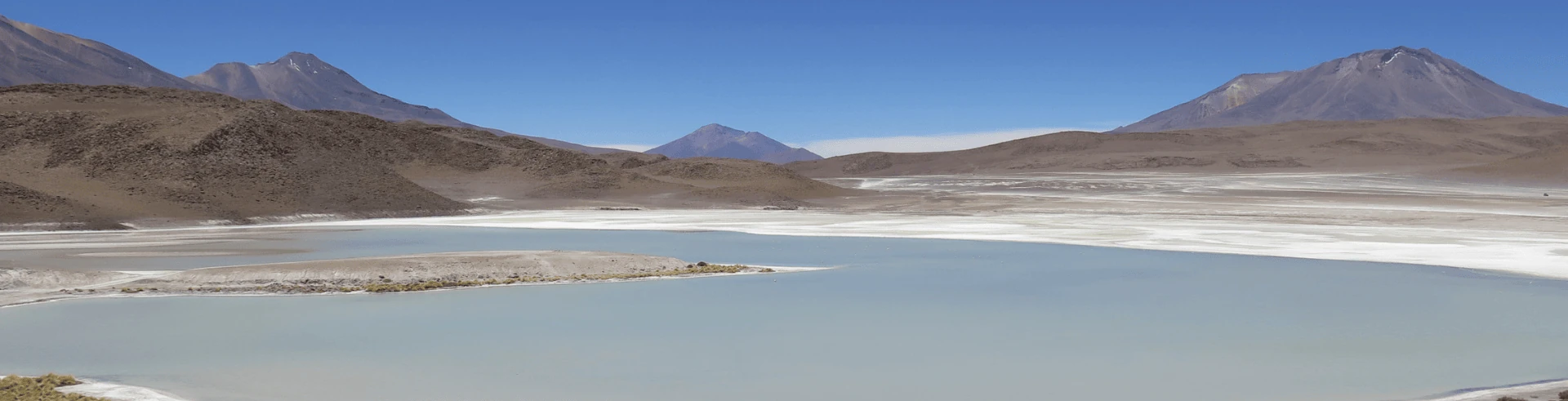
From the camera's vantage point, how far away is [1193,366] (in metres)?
12.8

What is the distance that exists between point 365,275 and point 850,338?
34.3ft

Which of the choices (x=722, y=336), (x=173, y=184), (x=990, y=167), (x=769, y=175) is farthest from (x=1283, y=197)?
(x=990, y=167)

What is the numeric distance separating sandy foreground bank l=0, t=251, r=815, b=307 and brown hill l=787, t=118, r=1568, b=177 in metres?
101

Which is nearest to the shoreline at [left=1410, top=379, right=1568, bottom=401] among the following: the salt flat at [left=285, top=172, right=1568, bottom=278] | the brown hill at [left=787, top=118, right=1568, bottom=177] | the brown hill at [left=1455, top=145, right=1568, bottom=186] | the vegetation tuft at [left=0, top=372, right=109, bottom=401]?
the vegetation tuft at [left=0, top=372, right=109, bottom=401]

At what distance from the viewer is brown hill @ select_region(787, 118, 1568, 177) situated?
412ft

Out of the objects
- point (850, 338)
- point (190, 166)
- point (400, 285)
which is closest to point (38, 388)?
point (850, 338)

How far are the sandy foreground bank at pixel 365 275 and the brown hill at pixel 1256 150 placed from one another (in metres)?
101

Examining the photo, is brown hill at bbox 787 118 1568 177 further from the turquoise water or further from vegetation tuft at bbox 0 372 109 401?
vegetation tuft at bbox 0 372 109 401

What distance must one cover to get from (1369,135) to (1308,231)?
377 ft

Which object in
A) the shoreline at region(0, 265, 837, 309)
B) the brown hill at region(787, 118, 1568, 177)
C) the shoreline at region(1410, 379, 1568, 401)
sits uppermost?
the brown hill at region(787, 118, 1568, 177)

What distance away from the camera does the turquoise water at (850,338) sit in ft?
38.7

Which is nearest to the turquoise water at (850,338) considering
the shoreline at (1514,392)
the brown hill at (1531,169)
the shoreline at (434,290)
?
the shoreline at (1514,392)

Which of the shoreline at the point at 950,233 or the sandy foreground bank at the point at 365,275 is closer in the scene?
the sandy foreground bank at the point at 365,275

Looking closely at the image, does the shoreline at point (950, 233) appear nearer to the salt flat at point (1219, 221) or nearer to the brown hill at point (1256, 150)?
the salt flat at point (1219, 221)
